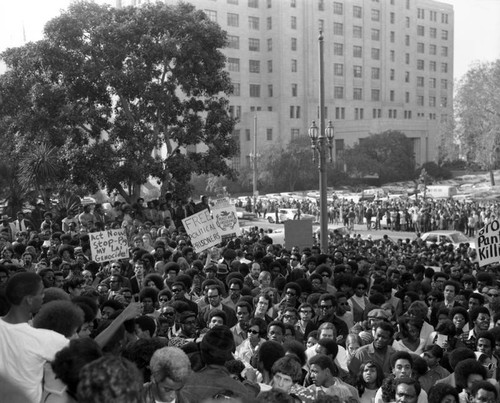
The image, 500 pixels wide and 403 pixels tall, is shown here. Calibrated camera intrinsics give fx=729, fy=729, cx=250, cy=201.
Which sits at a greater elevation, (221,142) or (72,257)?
(221,142)

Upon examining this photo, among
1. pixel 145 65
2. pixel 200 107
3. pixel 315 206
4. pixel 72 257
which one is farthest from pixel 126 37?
pixel 315 206

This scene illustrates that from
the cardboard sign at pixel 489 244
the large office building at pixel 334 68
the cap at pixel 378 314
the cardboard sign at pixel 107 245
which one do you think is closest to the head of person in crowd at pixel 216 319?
the cap at pixel 378 314

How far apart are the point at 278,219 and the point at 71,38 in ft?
76.2

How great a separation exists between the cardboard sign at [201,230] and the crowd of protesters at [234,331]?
0.35 m

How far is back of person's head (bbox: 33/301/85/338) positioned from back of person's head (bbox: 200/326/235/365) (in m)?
0.79

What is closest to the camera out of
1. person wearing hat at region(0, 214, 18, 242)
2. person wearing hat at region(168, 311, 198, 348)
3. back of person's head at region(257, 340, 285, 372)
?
back of person's head at region(257, 340, 285, 372)

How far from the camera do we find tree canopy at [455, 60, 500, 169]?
176 feet

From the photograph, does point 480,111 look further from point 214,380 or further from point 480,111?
point 214,380

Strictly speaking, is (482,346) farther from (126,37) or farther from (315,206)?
(315,206)

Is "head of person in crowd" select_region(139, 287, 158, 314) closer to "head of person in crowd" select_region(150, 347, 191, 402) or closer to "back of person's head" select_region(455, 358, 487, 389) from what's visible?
"back of person's head" select_region(455, 358, 487, 389)

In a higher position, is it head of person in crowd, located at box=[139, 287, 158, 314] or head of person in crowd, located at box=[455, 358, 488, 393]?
head of person in crowd, located at box=[139, 287, 158, 314]

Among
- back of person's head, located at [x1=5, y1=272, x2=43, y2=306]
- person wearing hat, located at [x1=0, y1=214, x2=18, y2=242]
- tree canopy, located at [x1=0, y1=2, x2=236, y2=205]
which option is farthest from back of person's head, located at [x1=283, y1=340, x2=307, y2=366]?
tree canopy, located at [x1=0, y1=2, x2=236, y2=205]

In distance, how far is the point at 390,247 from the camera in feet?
71.4

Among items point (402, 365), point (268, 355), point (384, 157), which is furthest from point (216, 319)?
point (384, 157)
